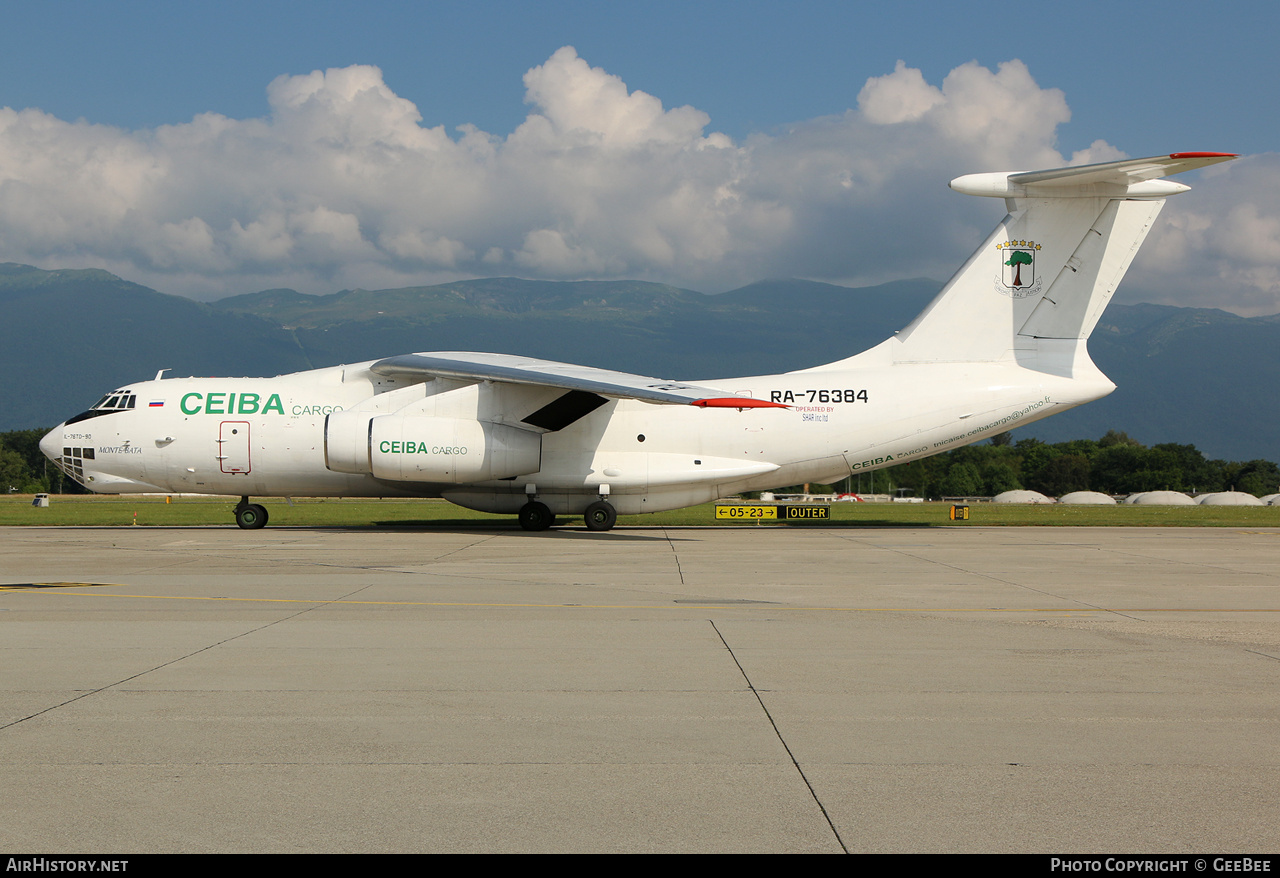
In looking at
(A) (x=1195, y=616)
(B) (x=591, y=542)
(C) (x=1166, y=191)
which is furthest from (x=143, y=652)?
(C) (x=1166, y=191)

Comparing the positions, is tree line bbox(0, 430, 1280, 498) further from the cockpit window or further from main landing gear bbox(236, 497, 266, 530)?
main landing gear bbox(236, 497, 266, 530)

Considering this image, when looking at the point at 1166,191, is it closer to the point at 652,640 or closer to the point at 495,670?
the point at 652,640

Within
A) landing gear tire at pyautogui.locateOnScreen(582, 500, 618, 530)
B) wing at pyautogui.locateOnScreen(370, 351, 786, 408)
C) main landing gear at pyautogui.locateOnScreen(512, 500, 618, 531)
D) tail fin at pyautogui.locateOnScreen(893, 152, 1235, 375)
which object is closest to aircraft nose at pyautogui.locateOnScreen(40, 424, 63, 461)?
wing at pyautogui.locateOnScreen(370, 351, 786, 408)

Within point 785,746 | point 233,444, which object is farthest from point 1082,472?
point 785,746

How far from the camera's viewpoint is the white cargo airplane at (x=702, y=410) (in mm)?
23141

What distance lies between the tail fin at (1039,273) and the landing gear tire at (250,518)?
1617cm

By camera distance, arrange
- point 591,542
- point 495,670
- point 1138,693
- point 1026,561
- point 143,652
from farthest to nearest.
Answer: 1. point 591,542
2. point 1026,561
3. point 143,652
4. point 495,670
5. point 1138,693

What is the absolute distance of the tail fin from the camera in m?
23.3

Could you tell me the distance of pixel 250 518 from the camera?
2461 cm

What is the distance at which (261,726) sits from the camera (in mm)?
5617

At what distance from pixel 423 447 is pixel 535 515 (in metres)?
3.53

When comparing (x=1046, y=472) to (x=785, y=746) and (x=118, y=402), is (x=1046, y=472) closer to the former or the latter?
(x=118, y=402)

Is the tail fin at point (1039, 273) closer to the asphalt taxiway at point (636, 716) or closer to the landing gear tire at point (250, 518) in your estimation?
the asphalt taxiway at point (636, 716)

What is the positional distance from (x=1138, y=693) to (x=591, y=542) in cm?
1478
